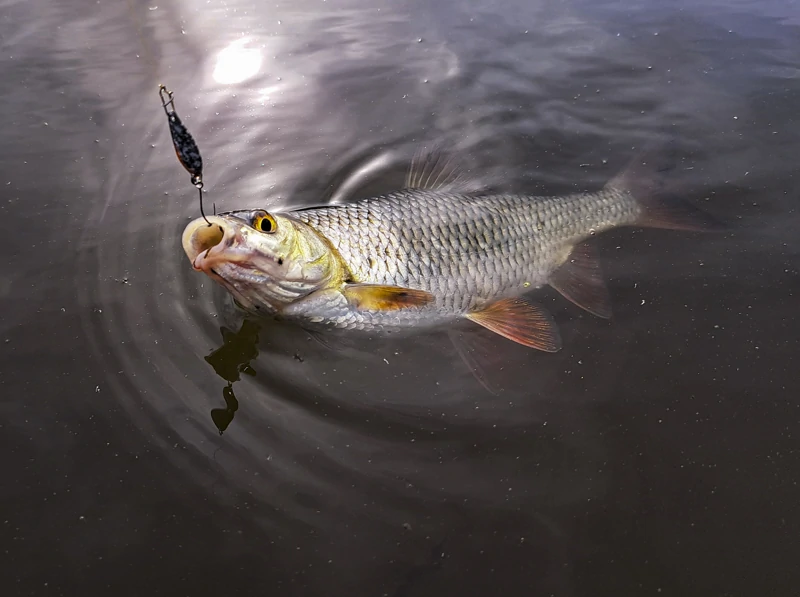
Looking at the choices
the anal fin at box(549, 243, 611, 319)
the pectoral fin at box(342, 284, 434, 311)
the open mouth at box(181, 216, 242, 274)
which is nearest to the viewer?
the open mouth at box(181, 216, 242, 274)

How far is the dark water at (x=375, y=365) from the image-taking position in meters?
1.94

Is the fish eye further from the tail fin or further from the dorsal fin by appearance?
the tail fin

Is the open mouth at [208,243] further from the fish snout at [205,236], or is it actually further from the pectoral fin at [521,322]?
the pectoral fin at [521,322]

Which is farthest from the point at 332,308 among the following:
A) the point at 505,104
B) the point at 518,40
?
the point at 518,40

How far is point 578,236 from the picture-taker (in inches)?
119

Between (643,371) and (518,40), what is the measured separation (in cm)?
287

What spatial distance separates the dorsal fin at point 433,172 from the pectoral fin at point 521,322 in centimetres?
70

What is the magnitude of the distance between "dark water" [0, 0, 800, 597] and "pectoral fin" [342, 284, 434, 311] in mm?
172

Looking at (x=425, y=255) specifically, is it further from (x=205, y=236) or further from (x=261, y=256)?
(x=205, y=236)

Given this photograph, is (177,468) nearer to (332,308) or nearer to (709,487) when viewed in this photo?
(332,308)

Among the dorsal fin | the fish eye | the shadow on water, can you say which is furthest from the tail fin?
the shadow on water

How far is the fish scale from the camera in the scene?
2611mm

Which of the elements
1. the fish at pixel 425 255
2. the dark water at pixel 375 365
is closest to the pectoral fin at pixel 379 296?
the fish at pixel 425 255

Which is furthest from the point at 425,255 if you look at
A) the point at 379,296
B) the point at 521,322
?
the point at 521,322
